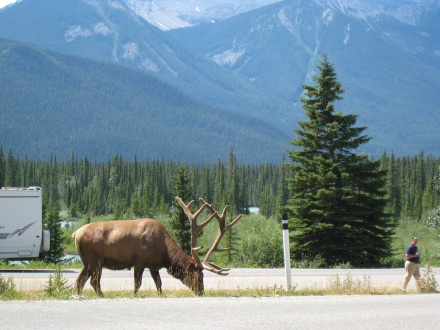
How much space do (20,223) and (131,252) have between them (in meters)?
13.7

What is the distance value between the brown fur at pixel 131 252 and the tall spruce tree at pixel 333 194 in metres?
18.1

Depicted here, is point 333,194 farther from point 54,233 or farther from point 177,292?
point 54,233

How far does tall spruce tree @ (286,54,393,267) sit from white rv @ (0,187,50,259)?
1106 centimetres

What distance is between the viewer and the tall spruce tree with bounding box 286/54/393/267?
111 feet

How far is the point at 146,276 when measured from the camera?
2262cm

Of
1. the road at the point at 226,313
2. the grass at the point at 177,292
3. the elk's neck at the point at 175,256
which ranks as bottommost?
the road at the point at 226,313

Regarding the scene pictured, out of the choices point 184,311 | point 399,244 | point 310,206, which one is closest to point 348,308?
point 184,311

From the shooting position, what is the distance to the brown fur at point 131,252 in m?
15.6

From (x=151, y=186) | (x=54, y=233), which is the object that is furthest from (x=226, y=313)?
(x=151, y=186)

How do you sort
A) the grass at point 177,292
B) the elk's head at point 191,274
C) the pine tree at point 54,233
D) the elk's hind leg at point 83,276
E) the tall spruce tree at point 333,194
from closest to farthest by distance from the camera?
the grass at point 177,292, the elk's head at point 191,274, the elk's hind leg at point 83,276, the tall spruce tree at point 333,194, the pine tree at point 54,233

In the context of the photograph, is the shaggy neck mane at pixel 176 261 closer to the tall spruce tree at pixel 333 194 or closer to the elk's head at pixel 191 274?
the elk's head at pixel 191 274

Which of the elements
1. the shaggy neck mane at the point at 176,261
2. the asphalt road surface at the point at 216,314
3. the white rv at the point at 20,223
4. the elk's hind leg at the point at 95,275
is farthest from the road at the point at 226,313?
the white rv at the point at 20,223

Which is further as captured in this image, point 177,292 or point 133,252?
point 133,252

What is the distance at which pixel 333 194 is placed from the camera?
33.7 metres
